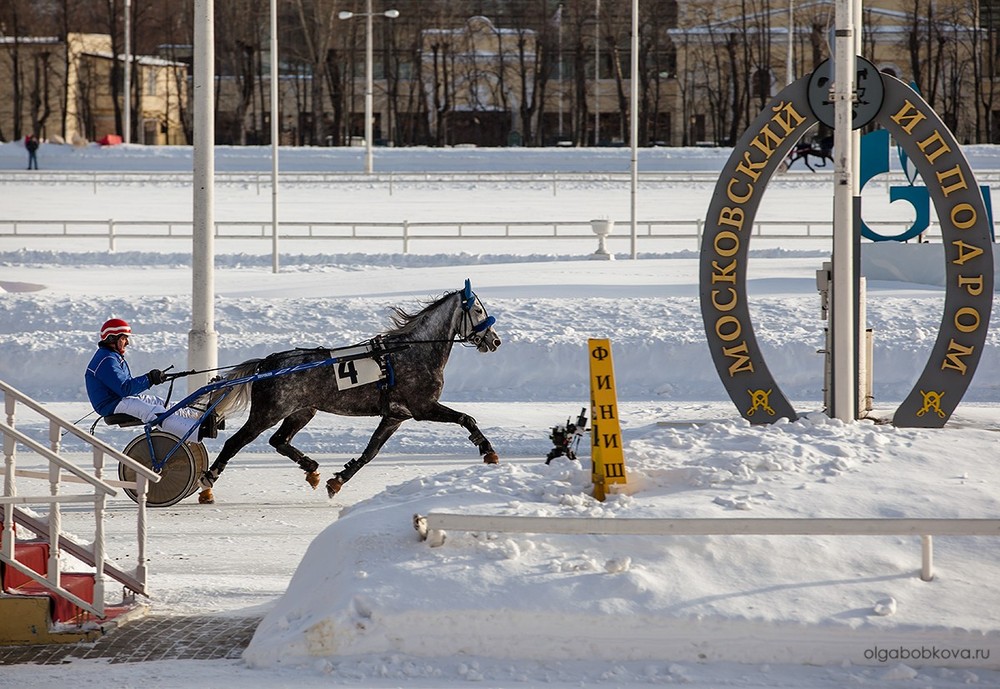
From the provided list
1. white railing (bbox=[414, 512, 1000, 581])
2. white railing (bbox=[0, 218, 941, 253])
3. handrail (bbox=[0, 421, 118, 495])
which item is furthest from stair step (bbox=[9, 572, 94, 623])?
white railing (bbox=[0, 218, 941, 253])

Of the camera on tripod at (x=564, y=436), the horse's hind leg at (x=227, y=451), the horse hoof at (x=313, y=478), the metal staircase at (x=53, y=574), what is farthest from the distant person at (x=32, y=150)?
the metal staircase at (x=53, y=574)

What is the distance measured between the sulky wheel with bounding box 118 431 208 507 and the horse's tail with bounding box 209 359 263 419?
0.50 metres

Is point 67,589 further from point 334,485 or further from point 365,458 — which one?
point 365,458

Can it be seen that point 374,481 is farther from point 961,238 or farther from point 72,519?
point 961,238

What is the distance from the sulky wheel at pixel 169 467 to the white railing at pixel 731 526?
4.78 m

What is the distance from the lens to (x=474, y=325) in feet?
43.5

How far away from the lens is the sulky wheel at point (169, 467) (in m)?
→ 12.1

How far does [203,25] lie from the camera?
54.3 ft

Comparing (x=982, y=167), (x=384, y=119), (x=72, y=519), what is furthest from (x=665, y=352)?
(x=384, y=119)

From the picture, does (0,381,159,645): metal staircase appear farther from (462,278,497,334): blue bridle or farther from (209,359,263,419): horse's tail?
(462,278,497,334): blue bridle

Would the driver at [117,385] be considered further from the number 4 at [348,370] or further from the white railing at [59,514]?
the white railing at [59,514]

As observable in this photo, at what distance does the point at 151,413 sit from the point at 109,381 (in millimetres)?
434

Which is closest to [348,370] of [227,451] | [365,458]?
[365,458]

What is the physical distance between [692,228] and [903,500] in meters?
29.5
